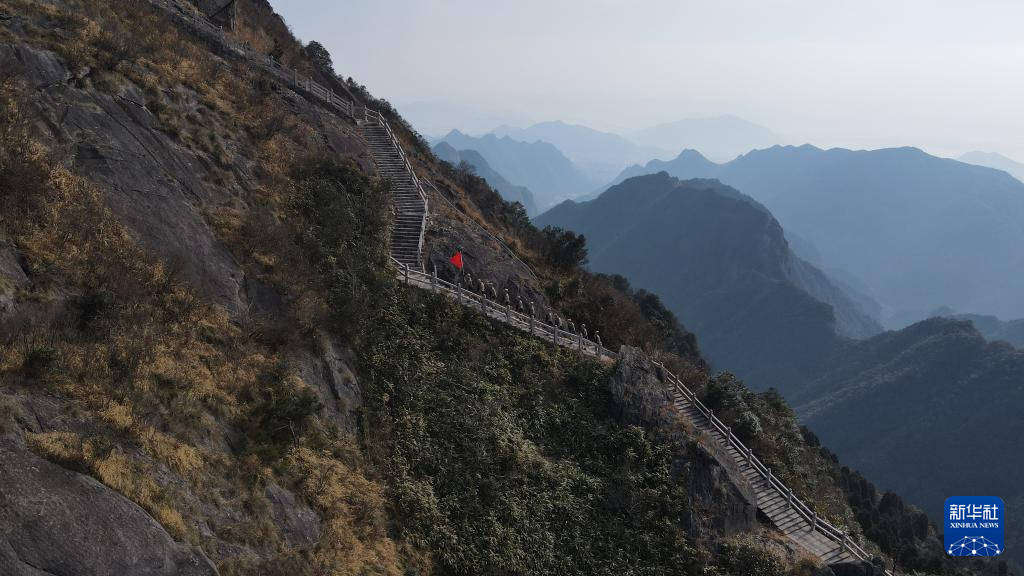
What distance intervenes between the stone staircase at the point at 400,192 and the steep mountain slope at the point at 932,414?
337 ft

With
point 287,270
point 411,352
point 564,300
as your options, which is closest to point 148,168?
point 287,270

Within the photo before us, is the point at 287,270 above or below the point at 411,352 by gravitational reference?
above

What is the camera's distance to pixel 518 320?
942 inches

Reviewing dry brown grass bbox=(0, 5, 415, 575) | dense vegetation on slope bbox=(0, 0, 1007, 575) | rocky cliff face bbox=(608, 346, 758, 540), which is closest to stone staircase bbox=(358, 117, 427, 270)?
dense vegetation on slope bbox=(0, 0, 1007, 575)

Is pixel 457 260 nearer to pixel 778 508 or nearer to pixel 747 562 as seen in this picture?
pixel 747 562

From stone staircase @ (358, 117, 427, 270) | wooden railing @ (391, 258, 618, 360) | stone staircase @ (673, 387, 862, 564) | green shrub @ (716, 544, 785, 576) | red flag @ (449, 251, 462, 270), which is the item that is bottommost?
green shrub @ (716, 544, 785, 576)

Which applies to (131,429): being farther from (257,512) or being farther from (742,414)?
(742,414)

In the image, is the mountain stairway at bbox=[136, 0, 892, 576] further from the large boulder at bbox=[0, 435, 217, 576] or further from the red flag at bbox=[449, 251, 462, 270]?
the large boulder at bbox=[0, 435, 217, 576]

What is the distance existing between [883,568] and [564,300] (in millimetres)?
18092

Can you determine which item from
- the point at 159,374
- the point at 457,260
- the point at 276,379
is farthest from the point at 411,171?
the point at 159,374

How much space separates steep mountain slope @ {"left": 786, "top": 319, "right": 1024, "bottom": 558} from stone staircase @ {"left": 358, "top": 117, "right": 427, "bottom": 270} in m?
103

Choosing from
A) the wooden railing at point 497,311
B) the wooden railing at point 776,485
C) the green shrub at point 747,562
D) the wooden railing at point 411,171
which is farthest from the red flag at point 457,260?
the green shrub at point 747,562

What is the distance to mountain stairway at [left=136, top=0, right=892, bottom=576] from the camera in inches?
826

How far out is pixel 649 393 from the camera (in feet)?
72.3
